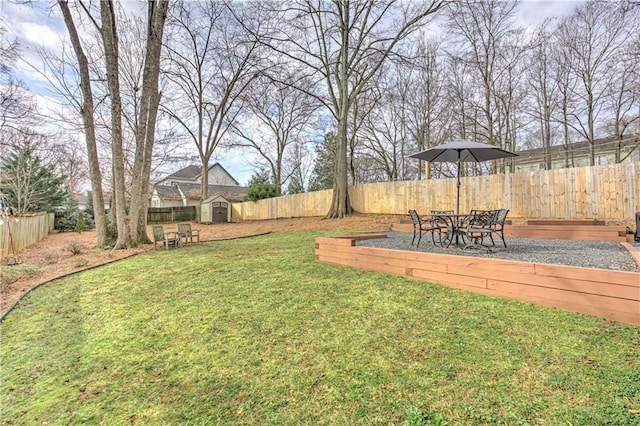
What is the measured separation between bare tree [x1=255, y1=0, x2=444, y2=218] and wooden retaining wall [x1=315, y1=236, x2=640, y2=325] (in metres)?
8.73

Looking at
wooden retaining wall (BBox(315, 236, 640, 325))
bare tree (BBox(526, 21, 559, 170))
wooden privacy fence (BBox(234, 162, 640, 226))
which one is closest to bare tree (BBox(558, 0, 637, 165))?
bare tree (BBox(526, 21, 559, 170))

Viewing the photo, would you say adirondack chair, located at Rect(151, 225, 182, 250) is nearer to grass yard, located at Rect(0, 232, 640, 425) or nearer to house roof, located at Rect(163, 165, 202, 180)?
grass yard, located at Rect(0, 232, 640, 425)

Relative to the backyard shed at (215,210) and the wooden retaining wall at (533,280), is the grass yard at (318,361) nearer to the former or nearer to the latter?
the wooden retaining wall at (533,280)

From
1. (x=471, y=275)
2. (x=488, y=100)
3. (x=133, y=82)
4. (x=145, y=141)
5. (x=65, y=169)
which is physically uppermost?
(x=133, y=82)

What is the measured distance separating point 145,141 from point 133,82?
35.6ft

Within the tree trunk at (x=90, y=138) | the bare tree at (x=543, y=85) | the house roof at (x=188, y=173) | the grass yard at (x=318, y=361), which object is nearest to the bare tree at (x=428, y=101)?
the bare tree at (x=543, y=85)

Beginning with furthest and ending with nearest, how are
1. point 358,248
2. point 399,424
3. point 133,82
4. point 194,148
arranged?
1. point 194,148
2. point 133,82
3. point 358,248
4. point 399,424

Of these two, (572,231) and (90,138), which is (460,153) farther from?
(90,138)

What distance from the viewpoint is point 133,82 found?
16469 millimetres

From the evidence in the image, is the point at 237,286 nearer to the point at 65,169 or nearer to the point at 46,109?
the point at 46,109

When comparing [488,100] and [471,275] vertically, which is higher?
[488,100]

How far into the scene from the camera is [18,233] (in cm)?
835

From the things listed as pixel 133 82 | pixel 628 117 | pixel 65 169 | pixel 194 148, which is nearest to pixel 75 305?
pixel 133 82

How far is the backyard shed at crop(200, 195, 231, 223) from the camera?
61.2 feet
